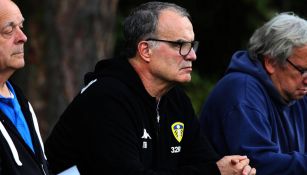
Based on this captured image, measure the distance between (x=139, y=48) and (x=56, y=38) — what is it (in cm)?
395

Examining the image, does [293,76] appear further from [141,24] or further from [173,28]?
[141,24]

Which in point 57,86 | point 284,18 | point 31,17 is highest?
point 284,18

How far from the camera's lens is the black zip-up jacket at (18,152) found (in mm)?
4160

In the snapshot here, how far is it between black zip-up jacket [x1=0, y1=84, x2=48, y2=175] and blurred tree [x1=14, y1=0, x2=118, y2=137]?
4.17 m

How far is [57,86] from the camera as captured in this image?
8.84 metres

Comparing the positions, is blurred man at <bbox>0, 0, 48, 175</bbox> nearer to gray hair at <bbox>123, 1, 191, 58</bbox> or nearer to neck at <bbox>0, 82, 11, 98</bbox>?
neck at <bbox>0, 82, 11, 98</bbox>

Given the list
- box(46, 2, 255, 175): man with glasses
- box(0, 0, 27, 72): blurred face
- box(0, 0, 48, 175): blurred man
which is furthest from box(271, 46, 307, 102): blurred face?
box(0, 0, 27, 72): blurred face

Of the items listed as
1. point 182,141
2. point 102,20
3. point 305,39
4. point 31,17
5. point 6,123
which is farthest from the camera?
point 31,17

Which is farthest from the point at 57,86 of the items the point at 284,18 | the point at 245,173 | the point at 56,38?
the point at 245,173

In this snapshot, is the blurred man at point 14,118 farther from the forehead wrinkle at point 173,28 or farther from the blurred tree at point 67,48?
the blurred tree at point 67,48

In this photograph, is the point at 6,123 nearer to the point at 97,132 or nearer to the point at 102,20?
the point at 97,132

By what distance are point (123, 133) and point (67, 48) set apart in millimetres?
4174

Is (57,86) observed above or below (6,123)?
below

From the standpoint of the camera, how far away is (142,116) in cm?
494
